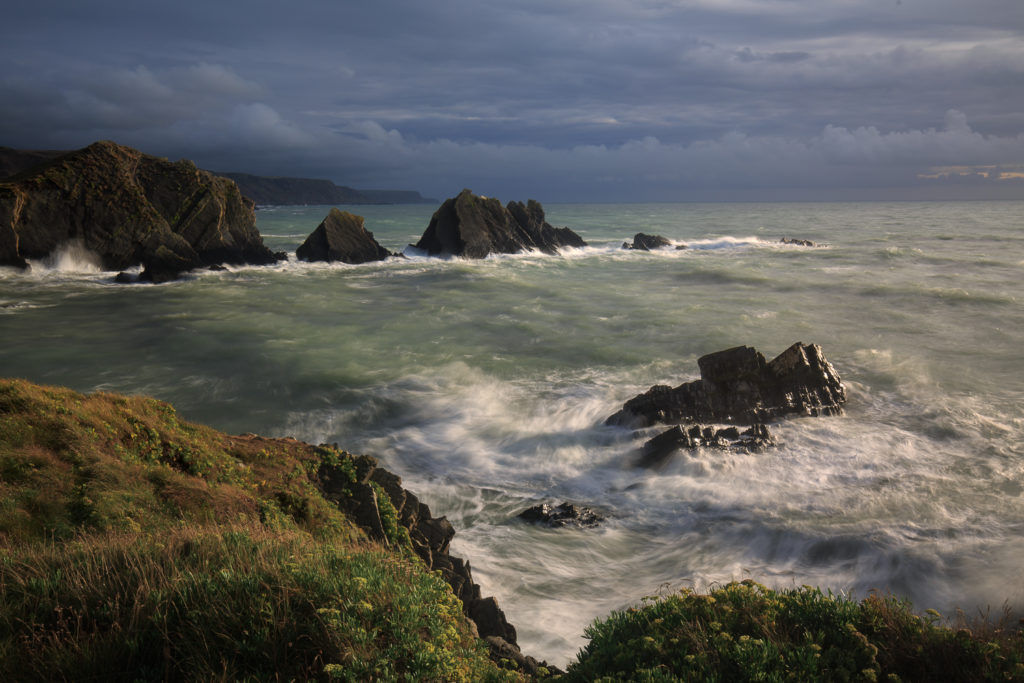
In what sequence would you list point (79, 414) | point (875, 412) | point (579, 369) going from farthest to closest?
point (579, 369) < point (875, 412) < point (79, 414)

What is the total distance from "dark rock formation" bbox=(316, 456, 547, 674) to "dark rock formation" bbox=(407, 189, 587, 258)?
5070 centimetres

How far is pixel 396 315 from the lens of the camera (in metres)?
33.0

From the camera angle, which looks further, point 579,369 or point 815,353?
point 579,369

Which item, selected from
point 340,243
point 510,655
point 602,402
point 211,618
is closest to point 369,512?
point 510,655

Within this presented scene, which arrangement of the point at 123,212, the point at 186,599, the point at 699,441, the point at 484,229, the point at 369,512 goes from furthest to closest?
the point at 484,229 → the point at 123,212 → the point at 699,441 → the point at 369,512 → the point at 186,599

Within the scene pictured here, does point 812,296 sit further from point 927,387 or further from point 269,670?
point 269,670

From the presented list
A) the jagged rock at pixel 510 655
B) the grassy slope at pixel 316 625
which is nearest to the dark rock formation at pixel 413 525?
the jagged rock at pixel 510 655

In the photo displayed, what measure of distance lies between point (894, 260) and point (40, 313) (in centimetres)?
6337

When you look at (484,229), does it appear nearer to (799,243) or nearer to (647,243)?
(647,243)

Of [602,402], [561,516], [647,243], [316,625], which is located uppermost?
[647,243]

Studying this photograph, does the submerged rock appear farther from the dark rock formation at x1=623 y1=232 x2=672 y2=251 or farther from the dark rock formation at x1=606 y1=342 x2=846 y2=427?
the dark rock formation at x1=606 y1=342 x2=846 y2=427

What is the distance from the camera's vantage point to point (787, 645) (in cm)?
512

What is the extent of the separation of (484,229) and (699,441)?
49.1m

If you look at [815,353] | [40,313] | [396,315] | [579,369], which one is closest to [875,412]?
[815,353]
